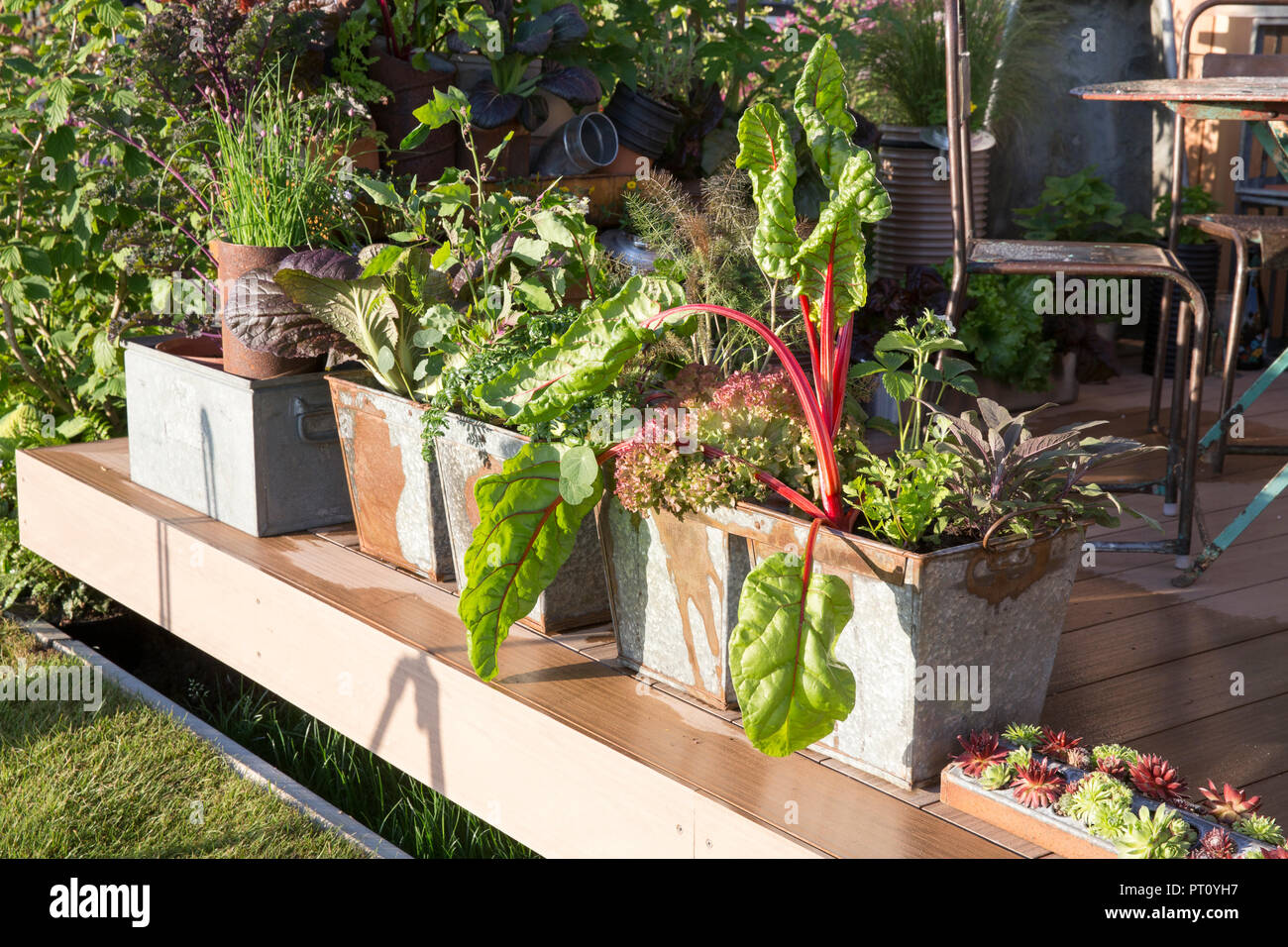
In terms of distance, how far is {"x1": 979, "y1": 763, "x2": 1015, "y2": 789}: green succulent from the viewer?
1.49m

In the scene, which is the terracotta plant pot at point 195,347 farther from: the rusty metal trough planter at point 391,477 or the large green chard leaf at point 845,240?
the large green chard leaf at point 845,240

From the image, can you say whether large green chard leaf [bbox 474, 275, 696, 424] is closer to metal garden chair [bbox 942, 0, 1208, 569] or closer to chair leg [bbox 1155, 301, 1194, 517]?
metal garden chair [bbox 942, 0, 1208, 569]

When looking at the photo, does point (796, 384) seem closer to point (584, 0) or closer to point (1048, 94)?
point (584, 0)

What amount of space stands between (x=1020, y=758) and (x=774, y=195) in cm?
71

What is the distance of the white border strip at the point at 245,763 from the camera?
2.45 metres

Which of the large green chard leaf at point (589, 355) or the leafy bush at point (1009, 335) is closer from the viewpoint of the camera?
the large green chard leaf at point (589, 355)

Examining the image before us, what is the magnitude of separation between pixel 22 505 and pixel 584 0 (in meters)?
2.02

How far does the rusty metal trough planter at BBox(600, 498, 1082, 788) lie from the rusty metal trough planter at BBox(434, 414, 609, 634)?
30 cm

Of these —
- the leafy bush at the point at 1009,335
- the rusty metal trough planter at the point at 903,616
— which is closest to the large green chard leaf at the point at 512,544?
the rusty metal trough planter at the point at 903,616

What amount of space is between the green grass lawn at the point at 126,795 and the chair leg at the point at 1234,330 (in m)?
2.10

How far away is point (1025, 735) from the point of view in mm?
1568

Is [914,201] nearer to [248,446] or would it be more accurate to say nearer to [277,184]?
[277,184]

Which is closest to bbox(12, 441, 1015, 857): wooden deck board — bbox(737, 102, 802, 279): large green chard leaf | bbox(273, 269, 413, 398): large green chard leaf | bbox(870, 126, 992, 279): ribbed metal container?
bbox(273, 269, 413, 398): large green chard leaf

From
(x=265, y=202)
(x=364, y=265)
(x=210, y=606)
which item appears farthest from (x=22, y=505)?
(x=364, y=265)
